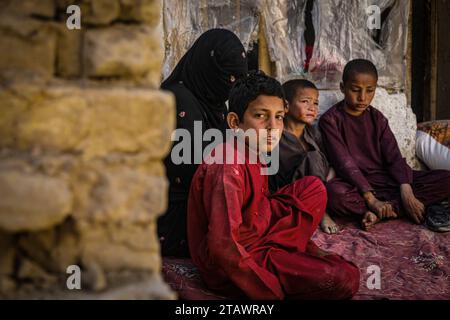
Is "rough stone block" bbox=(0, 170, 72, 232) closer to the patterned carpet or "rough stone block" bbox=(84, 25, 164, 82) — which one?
"rough stone block" bbox=(84, 25, 164, 82)

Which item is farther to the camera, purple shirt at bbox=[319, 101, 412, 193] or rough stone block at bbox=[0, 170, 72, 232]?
purple shirt at bbox=[319, 101, 412, 193]

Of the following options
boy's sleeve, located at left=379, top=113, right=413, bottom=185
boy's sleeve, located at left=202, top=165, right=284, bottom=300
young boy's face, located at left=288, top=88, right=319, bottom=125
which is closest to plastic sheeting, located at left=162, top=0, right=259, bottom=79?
young boy's face, located at left=288, top=88, right=319, bottom=125

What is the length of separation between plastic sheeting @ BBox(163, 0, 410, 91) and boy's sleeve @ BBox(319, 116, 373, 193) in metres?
0.53

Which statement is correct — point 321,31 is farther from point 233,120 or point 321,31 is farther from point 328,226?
point 233,120

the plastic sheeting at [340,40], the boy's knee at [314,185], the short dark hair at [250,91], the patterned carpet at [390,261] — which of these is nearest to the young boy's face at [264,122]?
the short dark hair at [250,91]

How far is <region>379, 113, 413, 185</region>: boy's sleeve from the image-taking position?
177 inches

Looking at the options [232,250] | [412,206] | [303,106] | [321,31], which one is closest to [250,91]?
[232,250]

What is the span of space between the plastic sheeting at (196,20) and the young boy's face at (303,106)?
74cm

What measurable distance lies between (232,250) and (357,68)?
255 centimetres

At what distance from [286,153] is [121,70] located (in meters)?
2.78

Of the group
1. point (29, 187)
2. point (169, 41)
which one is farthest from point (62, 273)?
point (169, 41)

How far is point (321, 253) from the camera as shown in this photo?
3061mm

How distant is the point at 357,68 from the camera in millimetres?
4605

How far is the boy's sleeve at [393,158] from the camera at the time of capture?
14.7 feet
